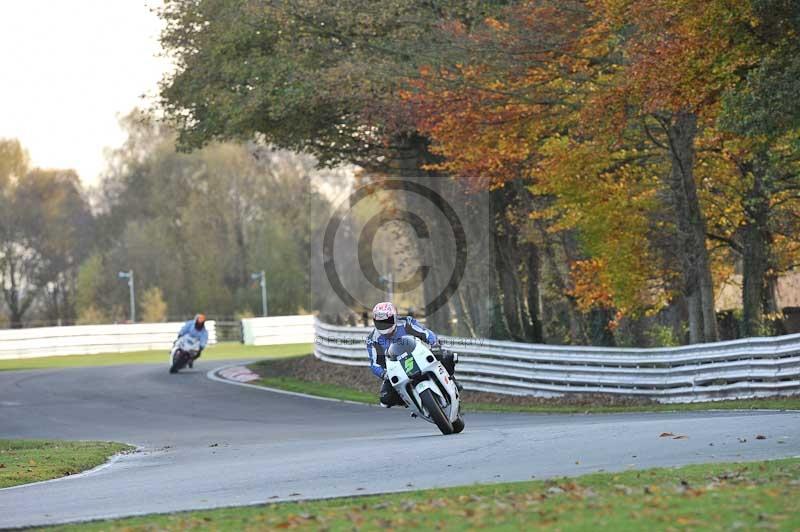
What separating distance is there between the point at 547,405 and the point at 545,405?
0.05 m

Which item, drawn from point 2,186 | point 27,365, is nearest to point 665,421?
point 27,365

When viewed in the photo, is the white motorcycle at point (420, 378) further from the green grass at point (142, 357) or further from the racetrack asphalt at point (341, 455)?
the green grass at point (142, 357)

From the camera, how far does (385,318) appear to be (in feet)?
51.0

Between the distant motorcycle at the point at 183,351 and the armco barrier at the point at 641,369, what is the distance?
10037 millimetres

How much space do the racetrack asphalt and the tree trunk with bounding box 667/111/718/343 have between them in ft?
20.5

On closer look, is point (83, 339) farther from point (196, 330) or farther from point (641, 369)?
point (641, 369)

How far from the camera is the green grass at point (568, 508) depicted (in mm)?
8117

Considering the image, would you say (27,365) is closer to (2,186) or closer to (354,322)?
(354,322)

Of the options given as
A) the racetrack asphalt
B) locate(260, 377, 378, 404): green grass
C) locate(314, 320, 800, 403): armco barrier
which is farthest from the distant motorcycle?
Answer: the racetrack asphalt

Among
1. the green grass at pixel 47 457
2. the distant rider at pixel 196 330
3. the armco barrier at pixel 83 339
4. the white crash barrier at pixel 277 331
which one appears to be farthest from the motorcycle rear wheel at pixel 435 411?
the white crash barrier at pixel 277 331

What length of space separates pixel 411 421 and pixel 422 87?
9.88 meters

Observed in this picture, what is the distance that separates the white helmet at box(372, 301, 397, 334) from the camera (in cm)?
1555

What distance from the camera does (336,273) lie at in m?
84.3

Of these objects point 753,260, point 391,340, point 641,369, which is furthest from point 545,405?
point 391,340
